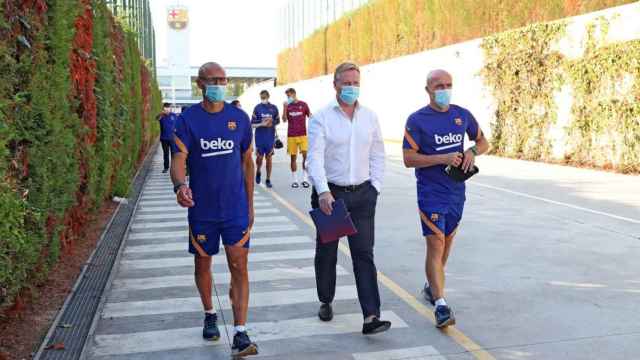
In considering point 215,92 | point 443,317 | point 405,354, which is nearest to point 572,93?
point 443,317

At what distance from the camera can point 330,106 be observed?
5.31 metres

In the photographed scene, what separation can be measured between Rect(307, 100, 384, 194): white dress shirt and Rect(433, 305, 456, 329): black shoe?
1.03m

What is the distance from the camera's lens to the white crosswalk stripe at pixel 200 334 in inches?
198

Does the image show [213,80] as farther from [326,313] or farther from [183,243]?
[183,243]

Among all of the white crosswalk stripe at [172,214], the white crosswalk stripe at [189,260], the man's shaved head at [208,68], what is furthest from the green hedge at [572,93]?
the man's shaved head at [208,68]

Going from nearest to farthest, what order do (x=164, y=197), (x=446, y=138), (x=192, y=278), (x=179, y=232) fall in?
(x=446, y=138) < (x=192, y=278) < (x=179, y=232) < (x=164, y=197)

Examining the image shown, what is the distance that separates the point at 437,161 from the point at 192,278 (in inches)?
113

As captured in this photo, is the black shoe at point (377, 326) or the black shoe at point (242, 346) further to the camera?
the black shoe at point (377, 326)

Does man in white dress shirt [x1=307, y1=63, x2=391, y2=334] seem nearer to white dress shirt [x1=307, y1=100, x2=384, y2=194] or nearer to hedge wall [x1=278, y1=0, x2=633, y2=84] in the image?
white dress shirt [x1=307, y1=100, x2=384, y2=194]

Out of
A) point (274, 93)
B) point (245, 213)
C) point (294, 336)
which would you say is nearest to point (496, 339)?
point (294, 336)

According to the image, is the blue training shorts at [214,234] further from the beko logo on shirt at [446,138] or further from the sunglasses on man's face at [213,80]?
the beko logo on shirt at [446,138]

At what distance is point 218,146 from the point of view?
4758 millimetres

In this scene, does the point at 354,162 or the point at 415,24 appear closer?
the point at 354,162

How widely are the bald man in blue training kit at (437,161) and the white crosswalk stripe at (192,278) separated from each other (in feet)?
5.62
